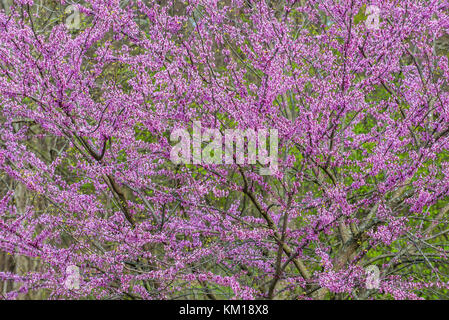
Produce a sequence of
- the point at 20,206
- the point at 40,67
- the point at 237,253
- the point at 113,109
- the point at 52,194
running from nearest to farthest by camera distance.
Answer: the point at 40,67, the point at 113,109, the point at 52,194, the point at 237,253, the point at 20,206

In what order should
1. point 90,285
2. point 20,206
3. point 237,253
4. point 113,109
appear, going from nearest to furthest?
1. point 113,109
2. point 90,285
3. point 237,253
4. point 20,206

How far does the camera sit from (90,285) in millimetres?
5133

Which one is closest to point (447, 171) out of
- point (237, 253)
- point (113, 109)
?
point (237, 253)

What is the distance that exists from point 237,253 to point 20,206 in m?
6.39

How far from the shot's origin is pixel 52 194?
5.52 meters

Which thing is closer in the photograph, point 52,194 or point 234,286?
point 234,286

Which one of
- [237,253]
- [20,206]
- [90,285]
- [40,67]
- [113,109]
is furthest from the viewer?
[20,206]

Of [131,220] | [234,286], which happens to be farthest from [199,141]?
[131,220]

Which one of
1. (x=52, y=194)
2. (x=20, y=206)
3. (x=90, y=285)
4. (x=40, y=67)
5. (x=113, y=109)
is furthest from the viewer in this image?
(x=20, y=206)
